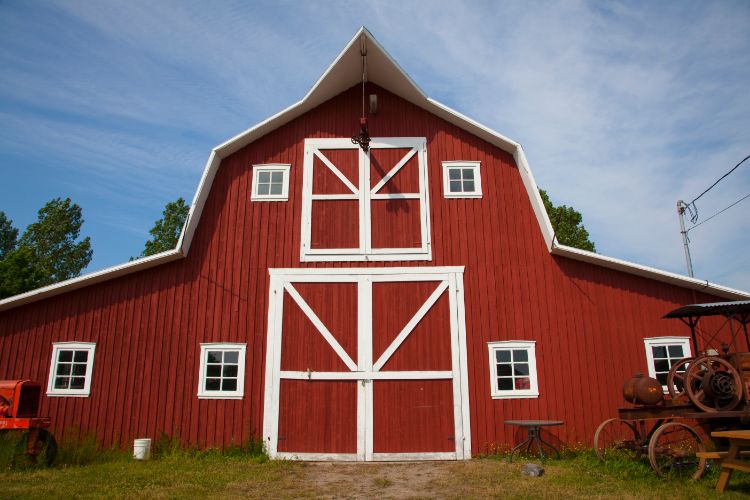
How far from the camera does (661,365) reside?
34.9ft

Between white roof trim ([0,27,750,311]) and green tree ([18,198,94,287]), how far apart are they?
33.6 meters

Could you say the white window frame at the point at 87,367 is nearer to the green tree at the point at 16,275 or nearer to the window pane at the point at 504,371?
the window pane at the point at 504,371

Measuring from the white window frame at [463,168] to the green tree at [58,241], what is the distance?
37429 mm

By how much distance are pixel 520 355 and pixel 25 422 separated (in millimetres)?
8981

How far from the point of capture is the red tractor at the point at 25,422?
8758 millimetres

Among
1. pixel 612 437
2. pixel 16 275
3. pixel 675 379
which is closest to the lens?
pixel 675 379

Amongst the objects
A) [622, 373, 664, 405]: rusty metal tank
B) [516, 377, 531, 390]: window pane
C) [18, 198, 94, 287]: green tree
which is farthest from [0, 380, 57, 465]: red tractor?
[18, 198, 94, 287]: green tree

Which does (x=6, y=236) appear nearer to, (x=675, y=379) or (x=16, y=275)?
(x=16, y=275)

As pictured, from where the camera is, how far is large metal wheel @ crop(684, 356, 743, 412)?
819 cm

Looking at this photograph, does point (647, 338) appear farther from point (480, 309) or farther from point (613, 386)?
point (480, 309)

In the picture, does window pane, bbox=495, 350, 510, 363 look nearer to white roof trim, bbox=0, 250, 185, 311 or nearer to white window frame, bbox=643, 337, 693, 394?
white window frame, bbox=643, 337, 693, 394

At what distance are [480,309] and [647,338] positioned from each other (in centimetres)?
340

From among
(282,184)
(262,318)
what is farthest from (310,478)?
(282,184)

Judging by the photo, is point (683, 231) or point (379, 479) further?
point (683, 231)
